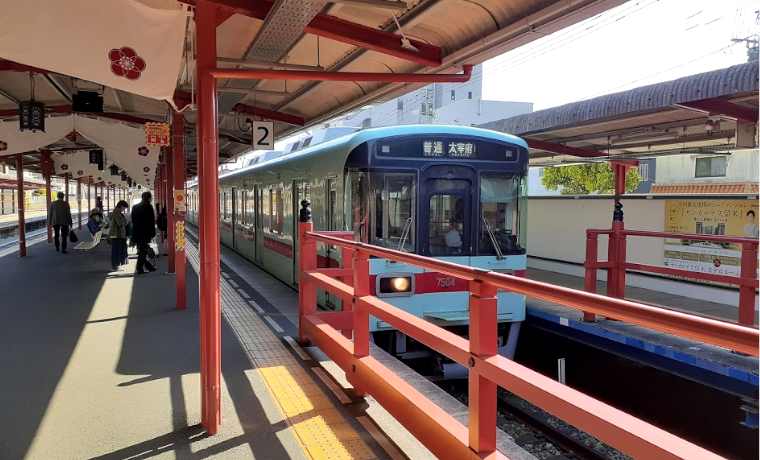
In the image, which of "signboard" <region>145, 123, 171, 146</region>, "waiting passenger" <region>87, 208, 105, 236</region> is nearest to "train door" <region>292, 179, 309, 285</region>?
"signboard" <region>145, 123, 171, 146</region>

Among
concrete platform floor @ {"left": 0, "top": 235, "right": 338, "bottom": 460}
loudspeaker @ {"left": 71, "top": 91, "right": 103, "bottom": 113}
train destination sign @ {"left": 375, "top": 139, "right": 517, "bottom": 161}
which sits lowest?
concrete platform floor @ {"left": 0, "top": 235, "right": 338, "bottom": 460}

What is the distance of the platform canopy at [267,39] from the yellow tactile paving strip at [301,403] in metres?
2.20

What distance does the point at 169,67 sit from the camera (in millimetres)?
3676

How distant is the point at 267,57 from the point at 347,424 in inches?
137

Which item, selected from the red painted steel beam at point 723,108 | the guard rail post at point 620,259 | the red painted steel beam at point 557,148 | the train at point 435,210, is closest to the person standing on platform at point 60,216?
the train at point 435,210

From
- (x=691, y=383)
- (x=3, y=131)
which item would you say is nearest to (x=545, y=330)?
(x=691, y=383)

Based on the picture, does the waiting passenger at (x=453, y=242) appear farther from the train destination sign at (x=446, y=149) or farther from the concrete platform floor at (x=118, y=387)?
the concrete platform floor at (x=118, y=387)

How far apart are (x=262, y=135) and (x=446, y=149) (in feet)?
12.0

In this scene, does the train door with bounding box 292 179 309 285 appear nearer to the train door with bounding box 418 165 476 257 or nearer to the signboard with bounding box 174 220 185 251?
the signboard with bounding box 174 220 185 251

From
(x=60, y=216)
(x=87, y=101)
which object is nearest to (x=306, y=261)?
(x=87, y=101)

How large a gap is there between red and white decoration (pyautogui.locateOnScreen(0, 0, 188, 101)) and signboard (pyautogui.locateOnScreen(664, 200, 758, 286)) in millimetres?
8181

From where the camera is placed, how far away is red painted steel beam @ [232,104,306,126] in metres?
9.46

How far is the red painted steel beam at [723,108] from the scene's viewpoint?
7281 mm

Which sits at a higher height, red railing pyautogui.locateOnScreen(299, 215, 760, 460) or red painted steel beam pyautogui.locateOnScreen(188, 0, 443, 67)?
red painted steel beam pyautogui.locateOnScreen(188, 0, 443, 67)
